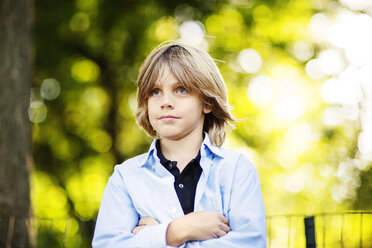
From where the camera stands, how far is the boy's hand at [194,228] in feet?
6.50

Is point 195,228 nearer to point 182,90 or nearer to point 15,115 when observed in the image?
point 182,90

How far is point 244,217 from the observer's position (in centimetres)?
206

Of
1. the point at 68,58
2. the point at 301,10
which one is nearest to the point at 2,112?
the point at 68,58

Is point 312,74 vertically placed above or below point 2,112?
above

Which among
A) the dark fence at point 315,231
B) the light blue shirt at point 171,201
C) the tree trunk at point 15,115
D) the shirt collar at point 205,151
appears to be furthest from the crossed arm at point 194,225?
the tree trunk at point 15,115

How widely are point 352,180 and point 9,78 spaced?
7.37 metres

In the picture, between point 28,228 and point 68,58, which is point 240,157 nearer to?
point 28,228

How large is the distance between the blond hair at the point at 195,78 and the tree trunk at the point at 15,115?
134 inches

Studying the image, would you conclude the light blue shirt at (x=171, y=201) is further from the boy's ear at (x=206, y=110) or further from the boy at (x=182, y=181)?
the boy's ear at (x=206, y=110)

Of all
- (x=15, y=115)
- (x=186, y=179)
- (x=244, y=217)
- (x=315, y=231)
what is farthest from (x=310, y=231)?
(x=15, y=115)

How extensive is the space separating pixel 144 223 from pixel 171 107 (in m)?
0.60

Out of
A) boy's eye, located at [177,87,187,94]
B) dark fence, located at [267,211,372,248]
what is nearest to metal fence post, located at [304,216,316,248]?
dark fence, located at [267,211,372,248]

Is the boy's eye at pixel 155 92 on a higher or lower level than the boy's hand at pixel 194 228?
higher

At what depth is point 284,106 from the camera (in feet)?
44.6
